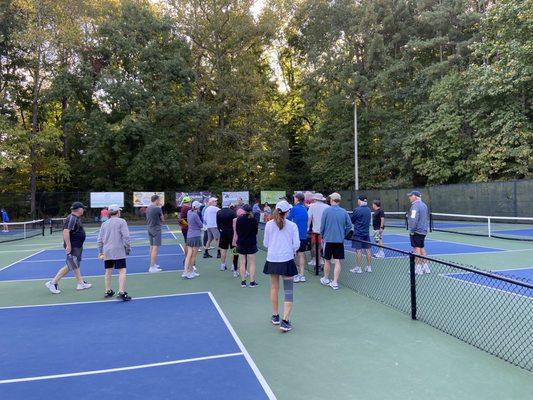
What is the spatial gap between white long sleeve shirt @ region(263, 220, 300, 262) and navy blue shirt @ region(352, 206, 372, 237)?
383cm

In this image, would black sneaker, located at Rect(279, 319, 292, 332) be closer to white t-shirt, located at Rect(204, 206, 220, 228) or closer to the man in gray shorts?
the man in gray shorts

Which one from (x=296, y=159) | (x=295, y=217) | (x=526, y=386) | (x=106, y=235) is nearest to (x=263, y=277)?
(x=295, y=217)

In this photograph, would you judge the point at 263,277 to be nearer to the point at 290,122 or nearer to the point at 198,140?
the point at 198,140

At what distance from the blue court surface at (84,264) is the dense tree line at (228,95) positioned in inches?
759

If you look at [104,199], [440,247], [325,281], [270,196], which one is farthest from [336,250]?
[104,199]

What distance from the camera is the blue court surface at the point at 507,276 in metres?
7.60

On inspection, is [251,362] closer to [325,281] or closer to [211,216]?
[325,281]

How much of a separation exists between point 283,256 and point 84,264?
348 inches

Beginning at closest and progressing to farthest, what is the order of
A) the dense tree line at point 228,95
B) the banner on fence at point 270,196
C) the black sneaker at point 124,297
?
the black sneaker at point 124,297 < the dense tree line at point 228,95 < the banner on fence at point 270,196

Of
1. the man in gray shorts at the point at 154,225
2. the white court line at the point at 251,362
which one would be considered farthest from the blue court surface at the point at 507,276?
the man in gray shorts at the point at 154,225

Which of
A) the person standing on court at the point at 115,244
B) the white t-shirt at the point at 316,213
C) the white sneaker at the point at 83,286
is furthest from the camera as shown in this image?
the white t-shirt at the point at 316,213

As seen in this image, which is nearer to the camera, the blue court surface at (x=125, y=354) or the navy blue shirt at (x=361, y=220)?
the blue court surface at (x=125, y=354)

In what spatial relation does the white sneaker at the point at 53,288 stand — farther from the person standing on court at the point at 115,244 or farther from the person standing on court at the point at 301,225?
the person standing on court at the point at 301,225

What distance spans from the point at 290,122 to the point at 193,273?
115 ft
